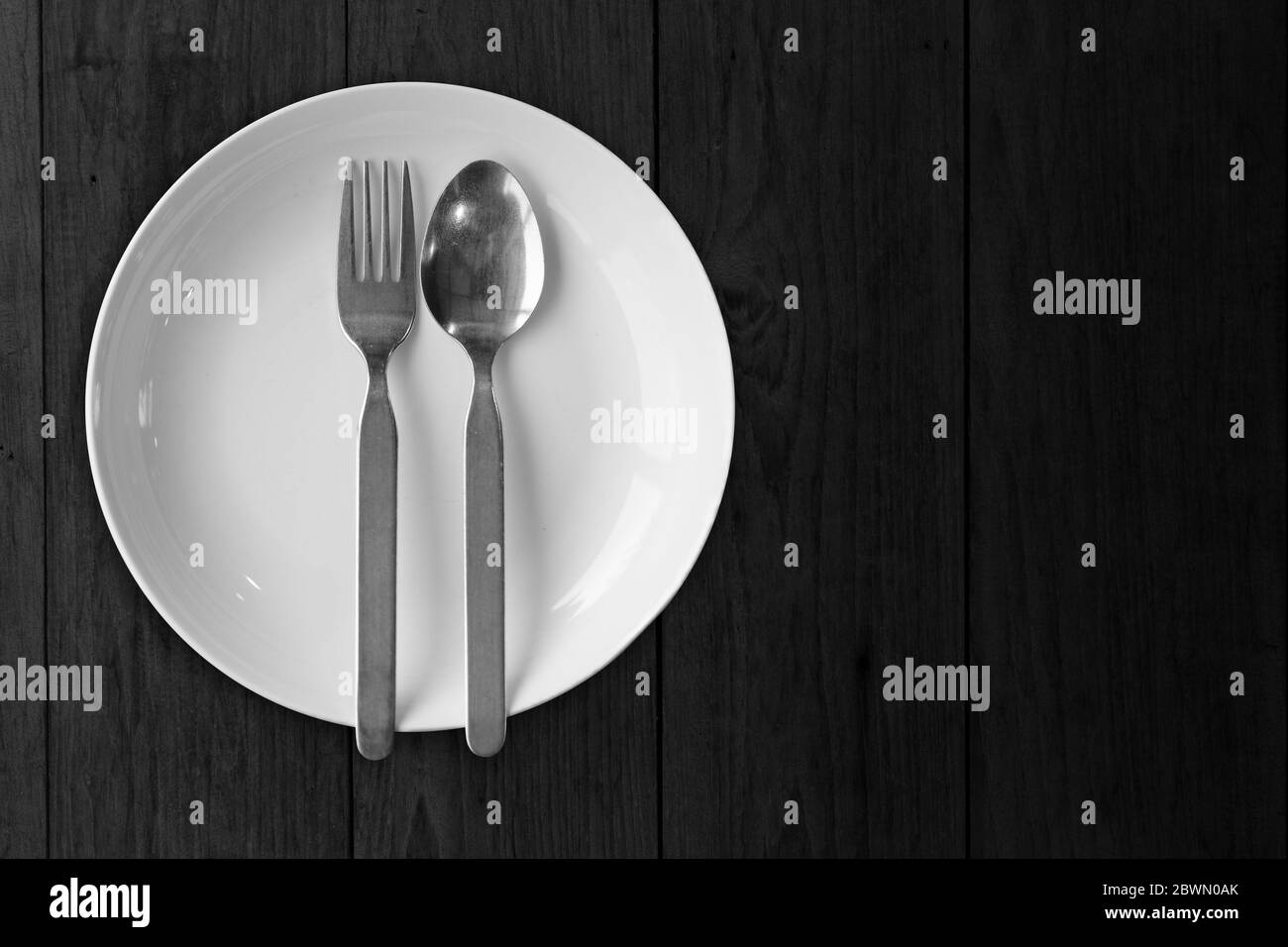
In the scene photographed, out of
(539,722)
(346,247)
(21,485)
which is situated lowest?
(539,722)

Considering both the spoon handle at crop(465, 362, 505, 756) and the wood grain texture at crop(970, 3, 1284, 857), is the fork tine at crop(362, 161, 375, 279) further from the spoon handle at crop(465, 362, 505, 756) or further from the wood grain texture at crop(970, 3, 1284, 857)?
the wood grain texture at crop(970, 3, 1284, 857)

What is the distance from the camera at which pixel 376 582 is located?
1.18ft

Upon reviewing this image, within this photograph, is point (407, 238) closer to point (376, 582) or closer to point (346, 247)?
point (346, 247)

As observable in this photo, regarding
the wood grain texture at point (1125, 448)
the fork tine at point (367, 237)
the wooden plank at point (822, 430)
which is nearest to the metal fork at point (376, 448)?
the fork tine at point (367, 237)

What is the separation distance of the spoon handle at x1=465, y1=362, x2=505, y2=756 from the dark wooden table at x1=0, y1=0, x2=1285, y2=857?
0.12 feet

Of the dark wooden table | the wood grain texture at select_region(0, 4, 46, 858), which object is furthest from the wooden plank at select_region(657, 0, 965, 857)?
the wood grain texture at select_region(0, 4, 46, 858)

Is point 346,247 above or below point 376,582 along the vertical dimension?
above

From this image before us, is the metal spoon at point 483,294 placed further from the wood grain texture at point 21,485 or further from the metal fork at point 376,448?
the wood grain texture at point 21,485

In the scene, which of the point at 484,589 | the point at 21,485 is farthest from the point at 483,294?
the point at 21,485

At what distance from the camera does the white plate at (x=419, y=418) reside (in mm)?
377

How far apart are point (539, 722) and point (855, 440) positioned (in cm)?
20

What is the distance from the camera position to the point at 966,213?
40cm

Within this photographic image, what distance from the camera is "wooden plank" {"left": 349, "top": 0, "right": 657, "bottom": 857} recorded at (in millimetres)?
392

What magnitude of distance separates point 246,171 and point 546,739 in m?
0.29
